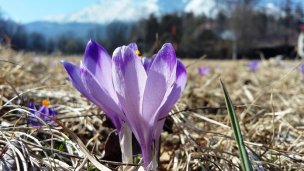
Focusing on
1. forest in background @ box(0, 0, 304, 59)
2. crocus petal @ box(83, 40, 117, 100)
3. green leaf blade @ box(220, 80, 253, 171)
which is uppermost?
crocus petal @ box(83, 40, 117, 100)

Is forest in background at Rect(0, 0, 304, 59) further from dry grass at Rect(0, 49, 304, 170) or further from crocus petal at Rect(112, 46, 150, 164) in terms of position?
crocus petal at Rect(112, 46, 150, 164)

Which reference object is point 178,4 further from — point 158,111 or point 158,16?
point 158,111

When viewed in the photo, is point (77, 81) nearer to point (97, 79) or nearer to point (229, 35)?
point (97, 79)

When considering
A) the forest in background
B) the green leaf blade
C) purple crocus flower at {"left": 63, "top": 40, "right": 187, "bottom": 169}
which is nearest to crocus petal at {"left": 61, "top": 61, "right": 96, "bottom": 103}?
purple crocus flower at {"left": 63, "top": 40, "right": 187, "bottom": 169}

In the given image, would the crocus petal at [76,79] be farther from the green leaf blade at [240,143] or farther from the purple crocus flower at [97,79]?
the green leaf blade at [240,143]

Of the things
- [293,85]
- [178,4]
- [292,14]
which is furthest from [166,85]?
[178,4]

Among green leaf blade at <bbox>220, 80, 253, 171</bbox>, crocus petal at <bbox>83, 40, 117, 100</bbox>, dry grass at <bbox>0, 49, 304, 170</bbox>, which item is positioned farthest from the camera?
dry grass at <bbox>0, 49, 304, 170</bbox>

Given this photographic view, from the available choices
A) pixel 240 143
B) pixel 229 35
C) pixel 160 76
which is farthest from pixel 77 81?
pixel 229 35
